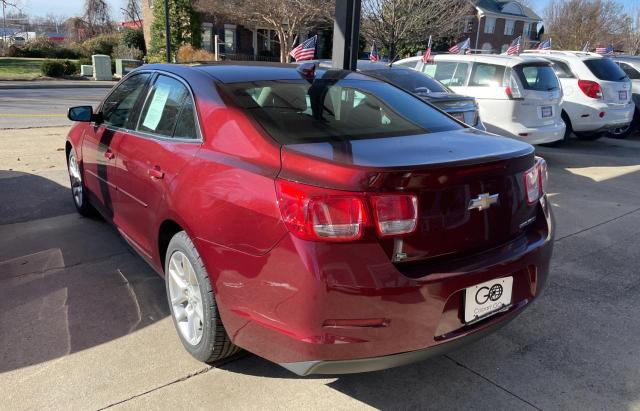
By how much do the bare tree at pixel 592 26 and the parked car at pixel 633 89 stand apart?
27.4 metres

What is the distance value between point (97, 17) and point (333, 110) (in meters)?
45.8

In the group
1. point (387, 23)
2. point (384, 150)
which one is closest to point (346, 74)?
point (384, 150)

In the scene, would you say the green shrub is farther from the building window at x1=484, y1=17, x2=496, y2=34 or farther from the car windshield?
the building window at x1=484, y1=17, x2=496, y2=34

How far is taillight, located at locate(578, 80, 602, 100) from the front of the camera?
9352mm

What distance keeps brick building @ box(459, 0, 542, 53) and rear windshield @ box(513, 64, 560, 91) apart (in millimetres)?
42994

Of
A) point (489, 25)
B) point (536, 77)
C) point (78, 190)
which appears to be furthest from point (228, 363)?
point (489, 25)

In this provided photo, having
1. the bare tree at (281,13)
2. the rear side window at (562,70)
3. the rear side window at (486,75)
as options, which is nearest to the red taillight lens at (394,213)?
the rear side window at (486,75)

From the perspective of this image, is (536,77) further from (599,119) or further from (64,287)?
(64,287)

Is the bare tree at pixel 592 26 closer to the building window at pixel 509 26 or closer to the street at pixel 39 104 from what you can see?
the building window at pixel 509 26

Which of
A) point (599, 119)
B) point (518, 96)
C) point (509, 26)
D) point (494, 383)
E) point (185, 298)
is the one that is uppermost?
point (509, 26)

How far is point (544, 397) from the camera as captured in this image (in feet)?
8.44

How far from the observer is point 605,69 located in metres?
9.62

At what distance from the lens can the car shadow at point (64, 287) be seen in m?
2.96

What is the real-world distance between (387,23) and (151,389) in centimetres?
1807
